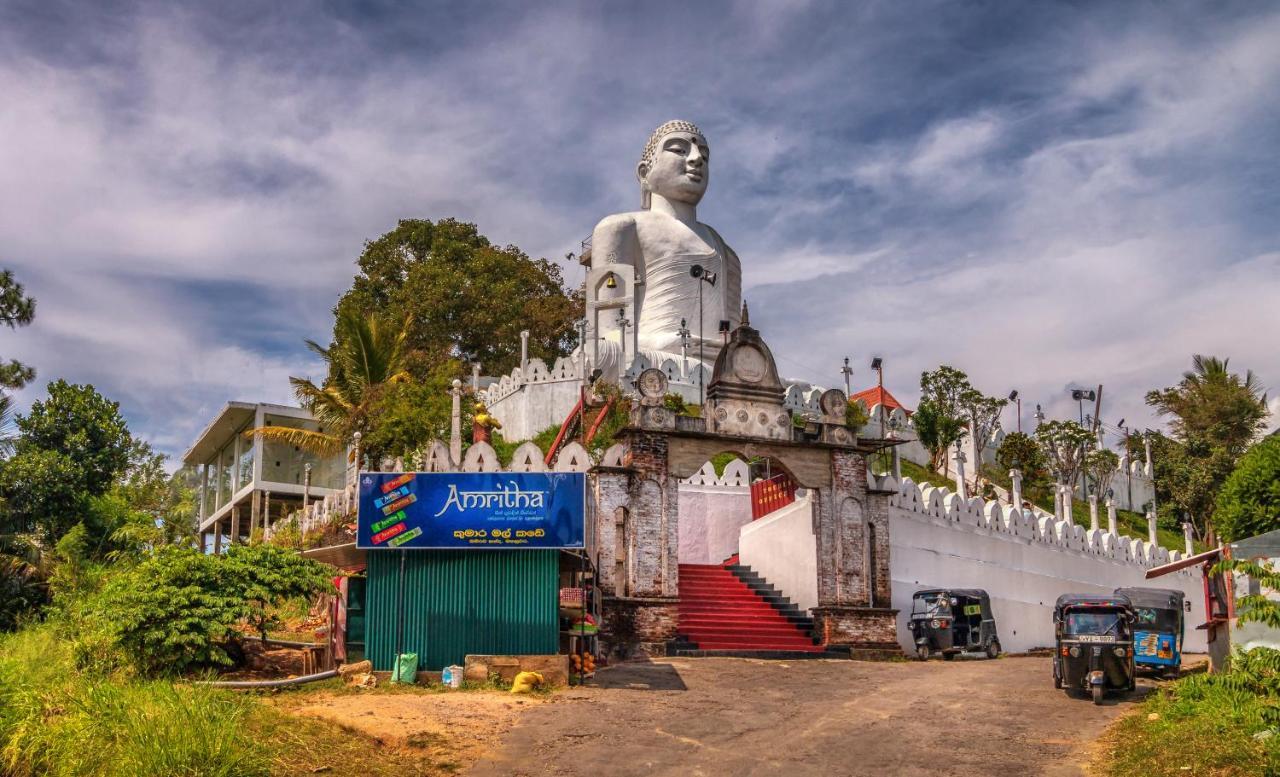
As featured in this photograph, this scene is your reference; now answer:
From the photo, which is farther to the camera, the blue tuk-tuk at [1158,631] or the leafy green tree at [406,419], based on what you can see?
the leafy green tree at [406,419]

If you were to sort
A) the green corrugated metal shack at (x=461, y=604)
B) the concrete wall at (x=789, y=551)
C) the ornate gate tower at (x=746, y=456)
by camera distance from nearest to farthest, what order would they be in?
the green corrugated metal shack at (x=461, y=604) < the ornate gate tower at (x=746, y=456) < the concrete wall at (x=789, y=551)

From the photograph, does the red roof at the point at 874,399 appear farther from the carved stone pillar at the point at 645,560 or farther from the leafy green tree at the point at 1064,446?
the carved stone pillar at the point at 645,560

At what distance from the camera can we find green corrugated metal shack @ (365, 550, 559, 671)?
17.4 m

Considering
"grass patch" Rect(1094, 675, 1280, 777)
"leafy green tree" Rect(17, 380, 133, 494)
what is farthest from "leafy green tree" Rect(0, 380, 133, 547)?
"grass patch" Rect(1094, 675, 1280, 777)

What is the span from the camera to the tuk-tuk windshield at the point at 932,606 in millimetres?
23797

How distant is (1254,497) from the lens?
21688 millimetres

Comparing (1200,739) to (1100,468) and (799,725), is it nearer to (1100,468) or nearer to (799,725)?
(799,725)

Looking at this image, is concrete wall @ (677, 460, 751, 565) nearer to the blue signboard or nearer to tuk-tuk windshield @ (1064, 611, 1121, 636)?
the blue signboard

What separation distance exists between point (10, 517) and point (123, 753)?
20.1 meters

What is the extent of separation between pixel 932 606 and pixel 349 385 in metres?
19.2

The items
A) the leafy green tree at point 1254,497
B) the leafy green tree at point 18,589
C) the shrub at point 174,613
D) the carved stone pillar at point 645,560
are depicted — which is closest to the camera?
the shrub at point 174,613

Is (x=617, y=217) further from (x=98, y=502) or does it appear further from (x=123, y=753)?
(x=123, y=753)

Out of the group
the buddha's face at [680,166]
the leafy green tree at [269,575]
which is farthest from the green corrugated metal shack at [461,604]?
the buddha's face at [680,166]

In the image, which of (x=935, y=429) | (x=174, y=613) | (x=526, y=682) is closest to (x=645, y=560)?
(x=526, y=682)
